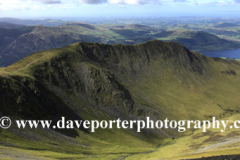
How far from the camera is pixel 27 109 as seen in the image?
86875 mm

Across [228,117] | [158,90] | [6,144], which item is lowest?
[228,117]

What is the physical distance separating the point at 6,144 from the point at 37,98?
36163mm

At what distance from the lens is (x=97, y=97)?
416ft

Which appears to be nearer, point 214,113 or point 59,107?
point 59,107

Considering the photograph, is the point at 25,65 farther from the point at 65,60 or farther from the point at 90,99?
the point at 90,99

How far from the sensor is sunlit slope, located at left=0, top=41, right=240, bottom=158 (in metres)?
83.7

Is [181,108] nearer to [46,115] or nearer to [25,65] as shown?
[46,115]

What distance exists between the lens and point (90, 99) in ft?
407

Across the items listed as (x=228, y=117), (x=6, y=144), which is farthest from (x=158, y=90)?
(x=6, y=144)

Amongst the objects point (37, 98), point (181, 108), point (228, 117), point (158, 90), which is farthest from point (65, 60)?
point (228, 117)

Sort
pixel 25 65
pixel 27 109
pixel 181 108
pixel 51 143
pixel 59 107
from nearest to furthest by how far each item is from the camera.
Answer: pixel 51 143 → pixel 27 109 → pixel 59 107 → pixel 25 65 → pixel 181 108

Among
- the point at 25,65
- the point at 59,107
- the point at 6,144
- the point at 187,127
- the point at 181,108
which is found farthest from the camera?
the point at 181,108

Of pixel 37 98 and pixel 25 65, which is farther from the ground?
pixel 25 65

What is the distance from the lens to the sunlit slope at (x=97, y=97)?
83.7 m
